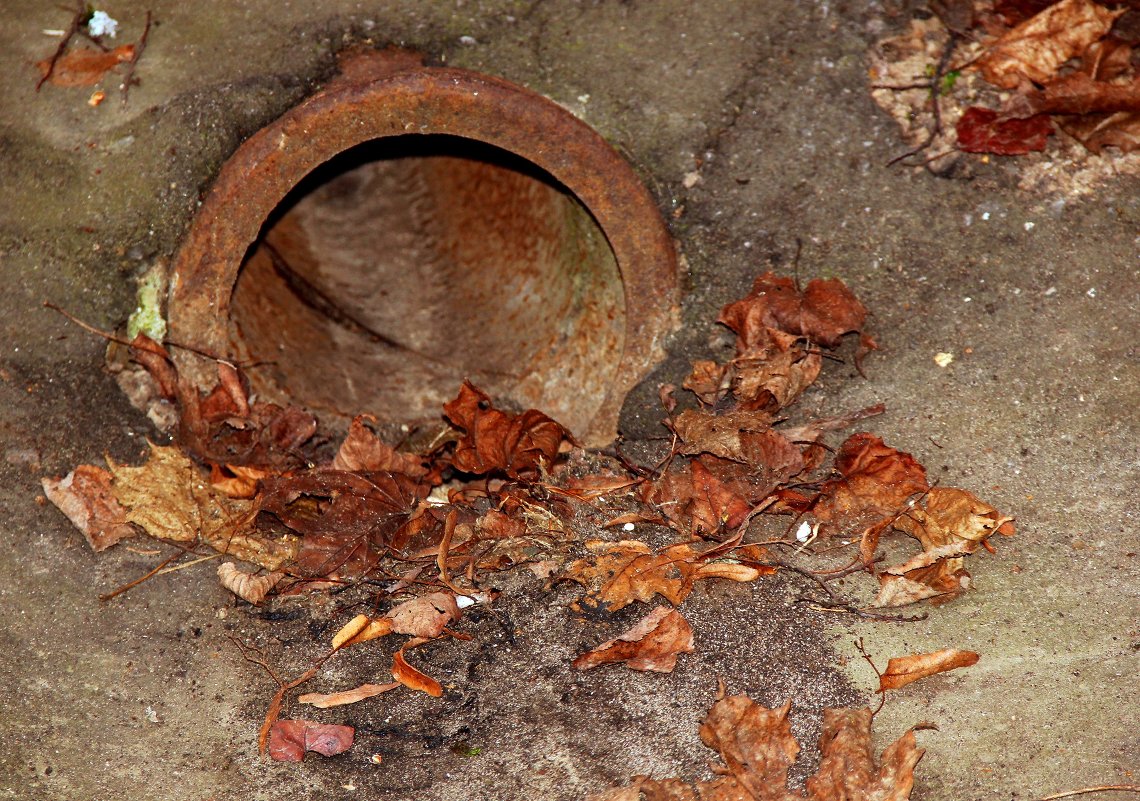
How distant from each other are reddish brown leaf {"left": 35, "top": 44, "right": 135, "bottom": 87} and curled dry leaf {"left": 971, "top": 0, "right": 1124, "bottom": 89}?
91.3 inches

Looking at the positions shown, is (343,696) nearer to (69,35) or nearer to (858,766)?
(858,766)

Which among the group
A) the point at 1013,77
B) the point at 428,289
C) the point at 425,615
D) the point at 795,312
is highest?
the point at 1013,77

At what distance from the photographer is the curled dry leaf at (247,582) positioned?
7.48 feet

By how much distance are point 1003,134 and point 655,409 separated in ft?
3.81

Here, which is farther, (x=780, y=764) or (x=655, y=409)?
(x=655, y=409)

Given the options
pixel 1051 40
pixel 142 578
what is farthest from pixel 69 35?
pixel 1051 40

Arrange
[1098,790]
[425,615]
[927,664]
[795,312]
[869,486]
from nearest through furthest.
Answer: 1. [1098,790]
2. [927,664]
3. [425,615]
4. [869,486]
5. [795,312]

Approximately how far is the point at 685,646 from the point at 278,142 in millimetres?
1608

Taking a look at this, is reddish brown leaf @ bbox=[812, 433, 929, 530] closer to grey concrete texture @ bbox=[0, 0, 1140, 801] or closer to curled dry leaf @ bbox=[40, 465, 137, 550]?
grey concrete texture @ bbox=[0, 0, 1140, 801]

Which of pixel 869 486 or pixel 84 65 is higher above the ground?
pixel 84 65

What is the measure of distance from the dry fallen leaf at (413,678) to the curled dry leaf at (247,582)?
0.38 meters

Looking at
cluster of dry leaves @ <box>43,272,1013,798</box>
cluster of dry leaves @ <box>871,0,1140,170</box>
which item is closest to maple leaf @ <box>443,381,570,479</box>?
cluster of dry leaves @ <box>43,272,1013,798</box>

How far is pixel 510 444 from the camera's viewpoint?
2596 mm

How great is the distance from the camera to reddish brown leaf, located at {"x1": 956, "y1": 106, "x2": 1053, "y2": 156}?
261cm
